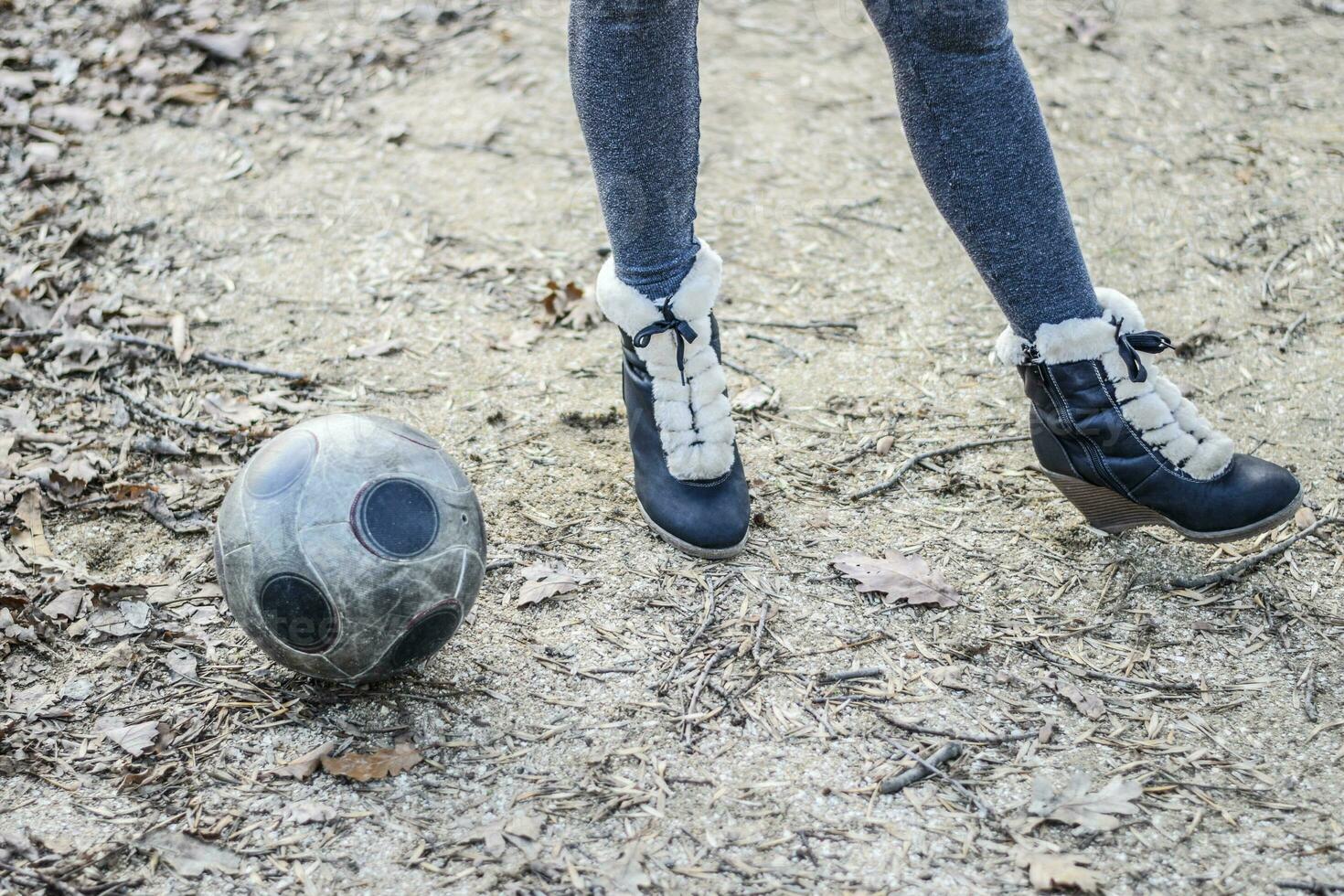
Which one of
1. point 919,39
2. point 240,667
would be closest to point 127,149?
point 240,667

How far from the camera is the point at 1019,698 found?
244 cm

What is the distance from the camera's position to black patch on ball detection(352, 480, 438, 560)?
219 cm

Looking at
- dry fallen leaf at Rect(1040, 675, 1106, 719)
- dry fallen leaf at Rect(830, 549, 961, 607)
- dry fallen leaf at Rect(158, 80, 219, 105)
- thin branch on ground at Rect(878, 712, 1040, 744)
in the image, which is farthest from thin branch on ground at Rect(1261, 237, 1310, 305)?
dry fallen leaf at Rect(158, 80, 219, 105)

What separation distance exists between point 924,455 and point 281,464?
1.76 metres

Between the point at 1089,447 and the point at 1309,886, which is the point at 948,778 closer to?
the point at 1309,886

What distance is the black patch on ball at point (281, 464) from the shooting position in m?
2.24

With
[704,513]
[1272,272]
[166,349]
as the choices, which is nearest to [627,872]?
[704,513]

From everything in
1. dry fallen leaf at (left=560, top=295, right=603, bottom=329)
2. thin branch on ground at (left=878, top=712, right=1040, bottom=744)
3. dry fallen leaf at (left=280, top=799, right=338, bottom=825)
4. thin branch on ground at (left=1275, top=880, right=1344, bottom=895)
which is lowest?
dry fallen leaf at (left=560, top=295, right=603, bottom=329)

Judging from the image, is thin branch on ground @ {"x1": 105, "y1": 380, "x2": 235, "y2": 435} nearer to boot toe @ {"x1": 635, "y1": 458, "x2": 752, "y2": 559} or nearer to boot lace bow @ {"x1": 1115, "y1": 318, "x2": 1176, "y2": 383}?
boot toe @ {"x1": 635, "y1": 458, "x2": 752, "y2": 559}

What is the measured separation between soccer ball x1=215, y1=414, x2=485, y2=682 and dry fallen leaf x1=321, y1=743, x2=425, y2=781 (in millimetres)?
146

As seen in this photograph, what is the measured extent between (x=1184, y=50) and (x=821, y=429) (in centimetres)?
336

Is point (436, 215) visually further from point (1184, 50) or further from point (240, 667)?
point (1184, 50)

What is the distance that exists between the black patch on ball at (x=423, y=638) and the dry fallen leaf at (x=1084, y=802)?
1143 millimetres

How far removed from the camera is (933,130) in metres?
2.43
